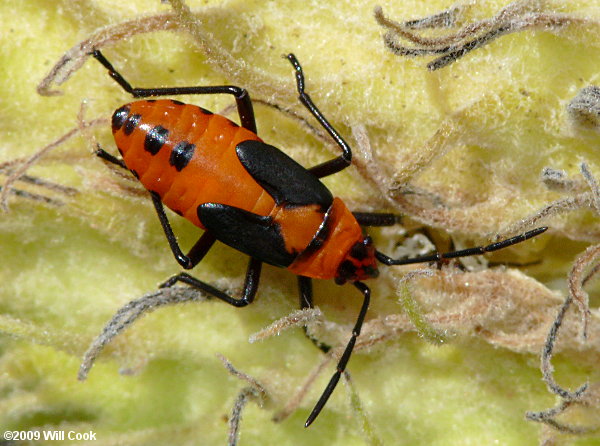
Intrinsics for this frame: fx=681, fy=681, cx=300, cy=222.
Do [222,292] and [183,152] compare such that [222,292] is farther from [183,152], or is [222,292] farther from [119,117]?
[119,117]

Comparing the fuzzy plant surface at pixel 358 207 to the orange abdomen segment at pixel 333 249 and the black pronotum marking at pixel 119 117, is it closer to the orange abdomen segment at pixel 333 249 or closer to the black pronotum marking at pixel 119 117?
the black pronotum marking at pixel 119 117

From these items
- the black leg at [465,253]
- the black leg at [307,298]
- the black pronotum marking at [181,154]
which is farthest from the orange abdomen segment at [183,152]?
the black leg at [465,253]

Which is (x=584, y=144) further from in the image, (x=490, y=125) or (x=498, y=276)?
(x=498, y=276)

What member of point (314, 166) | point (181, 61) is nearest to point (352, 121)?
point (314, 166)

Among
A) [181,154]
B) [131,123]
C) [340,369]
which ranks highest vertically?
[131,123]

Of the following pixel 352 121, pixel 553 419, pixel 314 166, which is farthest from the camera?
pixel 314 166

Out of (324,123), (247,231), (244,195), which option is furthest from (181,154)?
(324,123)

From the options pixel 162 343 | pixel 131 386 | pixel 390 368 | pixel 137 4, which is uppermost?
pixel 137 4
